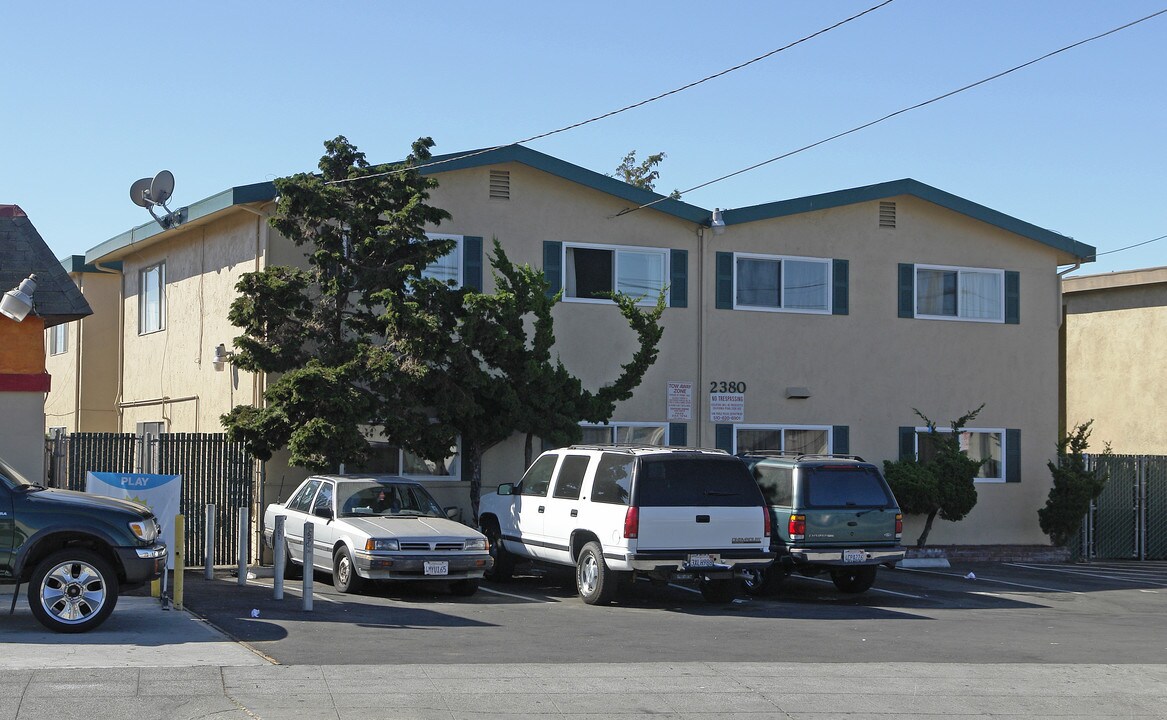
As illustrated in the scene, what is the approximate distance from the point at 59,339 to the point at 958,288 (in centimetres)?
1999

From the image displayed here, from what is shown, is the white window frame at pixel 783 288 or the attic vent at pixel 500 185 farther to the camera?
the white window frame at pixel 783 288

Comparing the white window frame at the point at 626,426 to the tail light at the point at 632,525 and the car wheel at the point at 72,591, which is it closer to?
the tail light at the point at 632,525

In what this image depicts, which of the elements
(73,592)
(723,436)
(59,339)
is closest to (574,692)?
(73,592)

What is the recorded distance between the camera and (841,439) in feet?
76.9

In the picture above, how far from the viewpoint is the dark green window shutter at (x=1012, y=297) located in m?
24.7

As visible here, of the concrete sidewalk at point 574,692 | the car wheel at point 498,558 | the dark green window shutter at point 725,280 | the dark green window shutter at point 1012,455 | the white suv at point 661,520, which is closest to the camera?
the concrete sidewalk at point 574,692

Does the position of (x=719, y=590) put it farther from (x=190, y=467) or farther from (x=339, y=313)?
(x=190, y=467)

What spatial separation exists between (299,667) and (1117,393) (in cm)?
2433

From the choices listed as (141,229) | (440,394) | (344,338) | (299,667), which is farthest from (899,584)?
(141,229)

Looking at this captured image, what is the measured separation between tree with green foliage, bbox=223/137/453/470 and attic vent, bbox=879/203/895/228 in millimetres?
8481

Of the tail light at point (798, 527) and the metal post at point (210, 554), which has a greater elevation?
the tail light at point (798, 527)

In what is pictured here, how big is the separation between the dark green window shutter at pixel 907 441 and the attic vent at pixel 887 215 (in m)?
3.60

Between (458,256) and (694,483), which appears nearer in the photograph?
(694,483)

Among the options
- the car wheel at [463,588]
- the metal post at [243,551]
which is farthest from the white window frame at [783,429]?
the metal post at [243,551]
